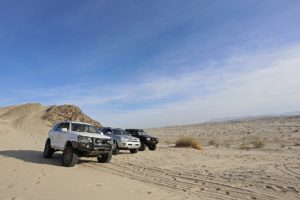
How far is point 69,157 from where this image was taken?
15570mm

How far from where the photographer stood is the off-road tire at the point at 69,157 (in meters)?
15.4

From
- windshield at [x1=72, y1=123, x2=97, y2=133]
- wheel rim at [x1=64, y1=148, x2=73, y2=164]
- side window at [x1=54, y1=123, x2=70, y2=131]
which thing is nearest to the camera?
wheel rim at [x1=64, y1=148, x2=73, y2=164]

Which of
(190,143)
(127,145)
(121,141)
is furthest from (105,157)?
(190,143)

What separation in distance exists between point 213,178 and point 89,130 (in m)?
7.34

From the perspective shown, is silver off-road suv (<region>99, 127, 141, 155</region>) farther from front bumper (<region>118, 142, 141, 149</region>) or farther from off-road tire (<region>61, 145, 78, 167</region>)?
off-road tire (<region>61, 145, 78, 167</region>)

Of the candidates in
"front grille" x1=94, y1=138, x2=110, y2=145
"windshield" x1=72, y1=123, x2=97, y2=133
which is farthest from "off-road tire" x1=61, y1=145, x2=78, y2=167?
"windshield" x1=72, y1=123, x2=97, y2=133

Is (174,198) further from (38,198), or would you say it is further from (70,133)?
(70,133)

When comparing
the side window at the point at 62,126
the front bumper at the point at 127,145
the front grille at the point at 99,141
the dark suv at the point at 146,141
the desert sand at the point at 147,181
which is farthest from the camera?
the dark suv at the point at 146,141

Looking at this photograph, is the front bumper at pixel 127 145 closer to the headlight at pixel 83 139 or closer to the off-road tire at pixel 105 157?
the off-road tire at pixel 105 157

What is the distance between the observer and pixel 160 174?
1327 cm

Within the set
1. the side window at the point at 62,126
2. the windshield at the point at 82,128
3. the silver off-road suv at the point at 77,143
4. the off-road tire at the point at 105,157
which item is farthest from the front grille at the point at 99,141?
the side window at the point at 62,126

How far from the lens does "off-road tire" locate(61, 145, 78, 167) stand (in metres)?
15.4

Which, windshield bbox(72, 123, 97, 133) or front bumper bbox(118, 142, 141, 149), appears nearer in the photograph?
windshield bbox(72, 123, 97, 133)

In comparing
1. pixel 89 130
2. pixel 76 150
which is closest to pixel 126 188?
pixel 76 150
